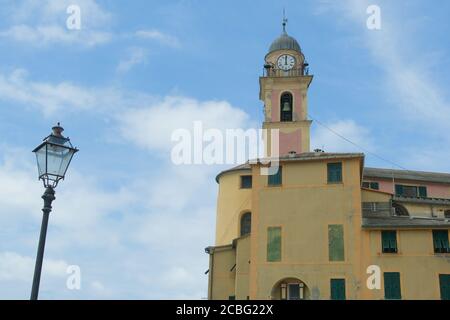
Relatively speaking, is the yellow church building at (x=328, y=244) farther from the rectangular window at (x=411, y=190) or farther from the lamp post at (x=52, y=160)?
the lamp post at (x=52, y=160)

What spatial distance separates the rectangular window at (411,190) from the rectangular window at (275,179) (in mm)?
14638

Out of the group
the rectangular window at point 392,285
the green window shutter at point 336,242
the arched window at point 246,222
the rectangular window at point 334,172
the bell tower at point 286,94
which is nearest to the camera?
the rectangular window at point 392,285

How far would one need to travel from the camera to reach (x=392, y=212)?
36344mm

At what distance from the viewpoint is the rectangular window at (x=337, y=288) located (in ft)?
104

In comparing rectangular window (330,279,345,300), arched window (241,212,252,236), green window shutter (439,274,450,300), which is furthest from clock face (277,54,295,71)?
green window shutter (439,274,450,300)

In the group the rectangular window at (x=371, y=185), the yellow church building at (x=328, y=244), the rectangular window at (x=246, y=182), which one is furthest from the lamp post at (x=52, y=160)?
the rectangular window at (x=371, y=185)

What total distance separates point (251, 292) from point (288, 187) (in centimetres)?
685

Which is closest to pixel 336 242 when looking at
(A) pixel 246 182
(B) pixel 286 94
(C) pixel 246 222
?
(C) pixel 246 222

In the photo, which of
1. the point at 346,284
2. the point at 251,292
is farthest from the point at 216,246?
the point at 346,284

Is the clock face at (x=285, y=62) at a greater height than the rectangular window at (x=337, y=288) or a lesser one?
greater

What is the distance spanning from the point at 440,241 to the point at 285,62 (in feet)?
98.4

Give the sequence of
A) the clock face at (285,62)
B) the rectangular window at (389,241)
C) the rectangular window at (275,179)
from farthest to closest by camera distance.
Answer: the clock face at (285,62), the rectangular window at (275,179), the rectangular window at (389,241)

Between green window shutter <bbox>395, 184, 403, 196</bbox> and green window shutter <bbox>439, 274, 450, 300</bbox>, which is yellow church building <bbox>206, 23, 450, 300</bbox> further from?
green window shutter <bbox>395, 184, 403, 196</bbox>

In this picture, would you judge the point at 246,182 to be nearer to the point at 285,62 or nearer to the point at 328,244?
the point at 328,244
